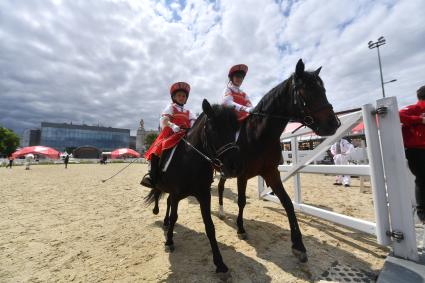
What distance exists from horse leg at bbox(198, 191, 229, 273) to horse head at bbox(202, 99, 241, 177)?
51cm

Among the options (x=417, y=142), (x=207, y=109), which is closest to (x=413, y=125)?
(x=417, y=142)

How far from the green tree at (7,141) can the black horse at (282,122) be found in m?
84.9

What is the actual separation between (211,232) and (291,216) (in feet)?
4.10

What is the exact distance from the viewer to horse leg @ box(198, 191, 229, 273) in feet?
8.86

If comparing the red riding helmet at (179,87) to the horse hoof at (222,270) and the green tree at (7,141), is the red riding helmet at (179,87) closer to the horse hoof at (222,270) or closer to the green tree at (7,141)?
the horse hoof at (222,270)

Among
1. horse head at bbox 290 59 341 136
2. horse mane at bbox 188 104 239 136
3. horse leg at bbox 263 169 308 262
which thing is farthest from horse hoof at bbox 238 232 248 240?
horse head at bbox 290 59 341 136

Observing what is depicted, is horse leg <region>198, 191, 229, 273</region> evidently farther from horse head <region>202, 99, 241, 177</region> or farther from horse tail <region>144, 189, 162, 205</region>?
horse tail <region>144, 189, 162, 205</region>

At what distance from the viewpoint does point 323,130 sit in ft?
8.71

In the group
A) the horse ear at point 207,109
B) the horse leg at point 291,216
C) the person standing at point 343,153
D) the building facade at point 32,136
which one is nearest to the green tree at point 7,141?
the building facade at point 32,136

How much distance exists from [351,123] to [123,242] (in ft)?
14.1

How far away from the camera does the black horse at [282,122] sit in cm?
271

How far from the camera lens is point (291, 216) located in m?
3.20

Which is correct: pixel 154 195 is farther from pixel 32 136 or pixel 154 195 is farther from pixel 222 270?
pixel 32 136

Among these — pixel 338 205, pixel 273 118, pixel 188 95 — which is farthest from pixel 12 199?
pixel 338 205
